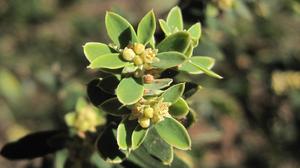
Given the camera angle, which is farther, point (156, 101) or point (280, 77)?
point (280, 77)

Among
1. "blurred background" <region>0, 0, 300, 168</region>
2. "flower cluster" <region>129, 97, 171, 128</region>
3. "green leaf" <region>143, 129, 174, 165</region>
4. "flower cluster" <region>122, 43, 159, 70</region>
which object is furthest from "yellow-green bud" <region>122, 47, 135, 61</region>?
"blurred background" <region>0, 0, 300, 168</region>

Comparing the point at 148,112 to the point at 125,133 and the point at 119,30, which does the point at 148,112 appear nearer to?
the point at 125,133

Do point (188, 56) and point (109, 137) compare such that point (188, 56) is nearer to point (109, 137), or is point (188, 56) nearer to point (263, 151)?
point (109, 137)

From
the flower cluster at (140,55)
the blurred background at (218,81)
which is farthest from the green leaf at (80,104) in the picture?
the flower cluster at (140,55)

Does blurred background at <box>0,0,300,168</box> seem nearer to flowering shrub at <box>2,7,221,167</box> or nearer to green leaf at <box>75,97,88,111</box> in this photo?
green leaf at <box>75,97,88,111</box>

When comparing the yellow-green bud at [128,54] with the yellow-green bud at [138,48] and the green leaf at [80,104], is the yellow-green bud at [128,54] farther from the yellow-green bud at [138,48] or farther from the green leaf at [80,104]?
the green leaf at [80,104]

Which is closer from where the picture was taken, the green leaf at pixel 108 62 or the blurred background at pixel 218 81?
the green leaf at pixel 108 62

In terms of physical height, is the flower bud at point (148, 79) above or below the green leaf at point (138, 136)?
above

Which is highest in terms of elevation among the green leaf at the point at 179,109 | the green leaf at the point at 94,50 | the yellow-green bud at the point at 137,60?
the green leaf at the point at 94,50

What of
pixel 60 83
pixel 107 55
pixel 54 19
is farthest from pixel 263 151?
pixel 107 55
